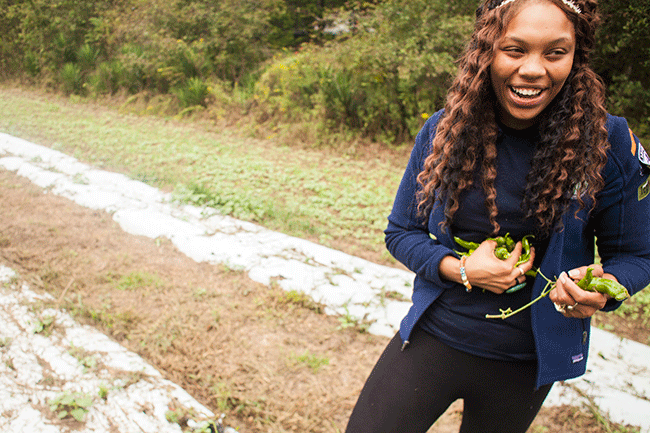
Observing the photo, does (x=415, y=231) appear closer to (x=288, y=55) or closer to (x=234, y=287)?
(x=234, y=287)

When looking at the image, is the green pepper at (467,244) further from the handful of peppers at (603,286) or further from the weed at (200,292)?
the weed at (200,292)

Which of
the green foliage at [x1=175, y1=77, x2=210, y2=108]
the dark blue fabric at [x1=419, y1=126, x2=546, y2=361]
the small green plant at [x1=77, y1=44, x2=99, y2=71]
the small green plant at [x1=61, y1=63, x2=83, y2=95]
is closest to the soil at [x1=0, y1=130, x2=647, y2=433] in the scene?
the dark blue fabric at [x1=419, y1=126, x2=546, y2=361]

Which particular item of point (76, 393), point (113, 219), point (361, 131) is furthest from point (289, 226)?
point (361, 131)

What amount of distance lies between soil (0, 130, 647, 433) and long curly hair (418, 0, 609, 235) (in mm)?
1823

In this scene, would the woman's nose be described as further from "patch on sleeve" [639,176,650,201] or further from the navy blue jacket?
"patch on sleeve" [639,176,650,201]

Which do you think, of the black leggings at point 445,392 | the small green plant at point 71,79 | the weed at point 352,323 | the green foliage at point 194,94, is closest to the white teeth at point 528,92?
the black leggings at point 445,392

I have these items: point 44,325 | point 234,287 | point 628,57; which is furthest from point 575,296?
point 628,57

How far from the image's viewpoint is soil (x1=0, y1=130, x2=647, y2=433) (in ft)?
8.79

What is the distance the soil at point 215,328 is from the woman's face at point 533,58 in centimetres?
205

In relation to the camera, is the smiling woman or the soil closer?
the smiling woman

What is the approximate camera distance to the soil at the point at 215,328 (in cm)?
268

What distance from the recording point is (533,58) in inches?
46.9

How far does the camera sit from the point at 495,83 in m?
1.29

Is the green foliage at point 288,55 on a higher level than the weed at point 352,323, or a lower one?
higher
